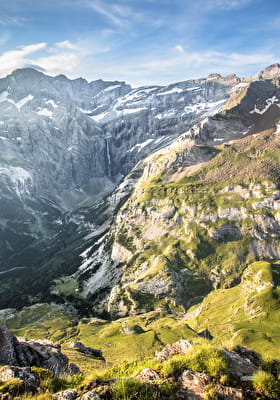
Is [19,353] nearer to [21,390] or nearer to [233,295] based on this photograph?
[21,390]

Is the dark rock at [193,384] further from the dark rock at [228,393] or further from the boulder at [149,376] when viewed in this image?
the boulder at [149,376]

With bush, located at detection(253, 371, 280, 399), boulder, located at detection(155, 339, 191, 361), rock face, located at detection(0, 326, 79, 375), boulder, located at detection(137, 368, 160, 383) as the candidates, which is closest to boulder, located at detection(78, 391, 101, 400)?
boulder, located at detection(137, 368, 160, 383)

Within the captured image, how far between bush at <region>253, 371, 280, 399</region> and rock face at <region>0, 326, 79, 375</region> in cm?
1855

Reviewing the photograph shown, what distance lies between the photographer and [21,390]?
12.3 m

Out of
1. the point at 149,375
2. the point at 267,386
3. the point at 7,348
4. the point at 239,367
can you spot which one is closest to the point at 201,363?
the point at 239,367

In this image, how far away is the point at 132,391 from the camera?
11.0 meters

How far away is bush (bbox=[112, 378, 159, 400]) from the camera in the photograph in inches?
426

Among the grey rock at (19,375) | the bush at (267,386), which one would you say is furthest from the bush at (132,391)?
the grey rock at (19,375)

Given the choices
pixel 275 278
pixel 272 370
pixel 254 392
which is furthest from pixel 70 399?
pixel 275 278

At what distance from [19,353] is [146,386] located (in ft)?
65.5

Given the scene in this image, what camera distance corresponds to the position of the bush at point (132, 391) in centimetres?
1082

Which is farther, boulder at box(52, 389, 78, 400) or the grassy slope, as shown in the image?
the grassy slope

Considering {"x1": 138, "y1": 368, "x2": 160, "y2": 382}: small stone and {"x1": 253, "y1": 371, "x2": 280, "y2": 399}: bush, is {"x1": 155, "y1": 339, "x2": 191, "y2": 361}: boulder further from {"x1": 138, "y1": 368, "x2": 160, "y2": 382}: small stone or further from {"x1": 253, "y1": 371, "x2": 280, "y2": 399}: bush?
{"x1": 253, "y1": 371, "x2": 280, "y2": 399}: bush

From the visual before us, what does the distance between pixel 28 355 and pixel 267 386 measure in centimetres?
2269
